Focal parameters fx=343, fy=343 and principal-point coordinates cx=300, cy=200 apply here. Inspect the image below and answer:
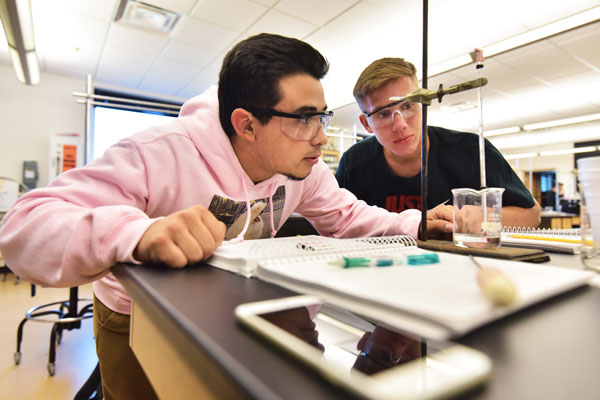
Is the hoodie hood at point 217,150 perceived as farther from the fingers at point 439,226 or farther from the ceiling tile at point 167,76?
the ceiling tile at point 167,76

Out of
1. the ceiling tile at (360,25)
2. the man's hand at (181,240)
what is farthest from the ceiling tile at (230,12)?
the man's hand at (181,240)

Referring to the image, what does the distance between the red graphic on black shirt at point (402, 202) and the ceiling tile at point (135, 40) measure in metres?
3.30

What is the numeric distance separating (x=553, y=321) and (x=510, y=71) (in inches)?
202

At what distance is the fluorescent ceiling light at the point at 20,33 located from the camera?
1.93 m

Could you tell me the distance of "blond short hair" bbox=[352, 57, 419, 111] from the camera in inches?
57.0

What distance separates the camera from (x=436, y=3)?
300 centimetres

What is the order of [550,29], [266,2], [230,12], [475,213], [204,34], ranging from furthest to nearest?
1. [204,34]
2. [230,12]
3. [266,2]
4. [550,29]
5. [475,213]

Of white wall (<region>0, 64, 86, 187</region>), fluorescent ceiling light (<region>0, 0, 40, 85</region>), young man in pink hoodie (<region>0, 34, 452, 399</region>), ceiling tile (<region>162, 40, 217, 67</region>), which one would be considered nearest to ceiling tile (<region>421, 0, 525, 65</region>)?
ceiling tile (<region>162, 40, 217, 67</region>)

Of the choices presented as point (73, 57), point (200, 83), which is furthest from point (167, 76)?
point (73, 57)

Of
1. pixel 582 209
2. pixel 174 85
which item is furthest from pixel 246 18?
pixel 582 209

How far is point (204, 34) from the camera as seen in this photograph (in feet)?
11.8

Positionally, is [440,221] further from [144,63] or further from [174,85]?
[174,85]

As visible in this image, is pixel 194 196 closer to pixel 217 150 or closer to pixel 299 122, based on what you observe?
pixel 217 150

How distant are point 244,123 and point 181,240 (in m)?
0.59
